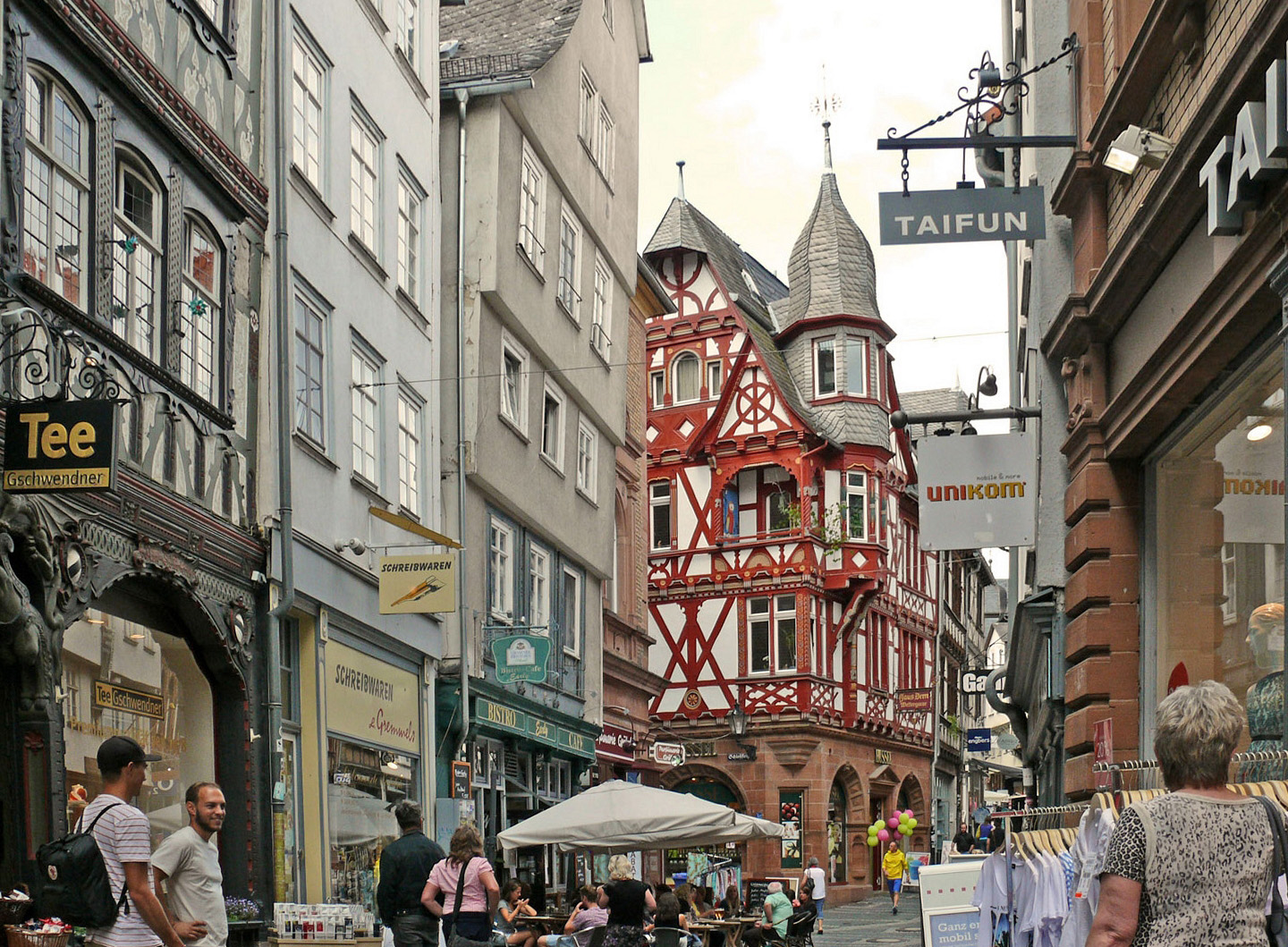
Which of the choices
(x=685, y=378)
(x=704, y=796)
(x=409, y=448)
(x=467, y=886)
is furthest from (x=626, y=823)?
(x=685, y=378)

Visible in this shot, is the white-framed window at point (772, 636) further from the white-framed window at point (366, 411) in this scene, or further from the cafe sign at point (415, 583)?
the cafe sign at point (415, 583)

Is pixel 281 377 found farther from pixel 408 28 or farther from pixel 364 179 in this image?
pixel 408 28

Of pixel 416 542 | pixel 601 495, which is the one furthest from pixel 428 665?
pixel 601 495

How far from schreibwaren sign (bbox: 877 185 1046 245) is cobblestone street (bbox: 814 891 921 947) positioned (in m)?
11.1

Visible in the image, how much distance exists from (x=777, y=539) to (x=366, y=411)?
87.7ft

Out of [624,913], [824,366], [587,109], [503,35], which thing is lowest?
[624,913]

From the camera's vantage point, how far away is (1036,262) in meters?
15.8

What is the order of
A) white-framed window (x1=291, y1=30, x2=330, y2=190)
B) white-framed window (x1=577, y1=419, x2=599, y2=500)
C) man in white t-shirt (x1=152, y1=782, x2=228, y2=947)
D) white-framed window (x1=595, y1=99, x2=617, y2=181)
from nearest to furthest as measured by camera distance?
man in white t-shirt (x1=152, y1=782, x2=228, y2=947)
white-framed window (x1=291, y1=30, x2=330, y2=190)
white-framed window (x1=577, y1=419, x2=599, y2=500)
white-framed window (x1=595, y1=99, x2=617, y2=181)

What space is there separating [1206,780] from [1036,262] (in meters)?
12.0

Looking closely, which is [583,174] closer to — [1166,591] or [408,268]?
[408,268]

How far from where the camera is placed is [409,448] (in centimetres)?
2131

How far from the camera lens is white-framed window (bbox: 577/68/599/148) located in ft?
89.9

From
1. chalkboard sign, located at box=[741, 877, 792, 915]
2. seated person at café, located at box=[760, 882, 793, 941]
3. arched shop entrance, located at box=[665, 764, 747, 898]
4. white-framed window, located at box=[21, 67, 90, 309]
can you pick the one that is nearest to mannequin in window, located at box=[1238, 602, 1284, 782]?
white-framed window, located at box=[21, 67, 90, 309]

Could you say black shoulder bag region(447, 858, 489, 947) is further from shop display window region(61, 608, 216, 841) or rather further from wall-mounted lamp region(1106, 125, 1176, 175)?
wall-mounted lamp region(1106, 125, 1176, 175)
